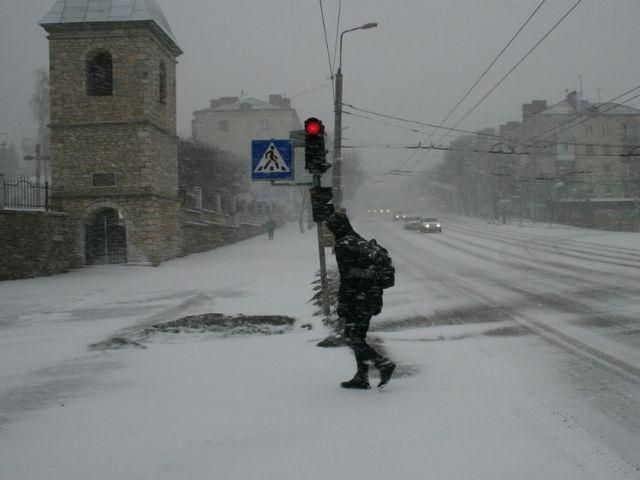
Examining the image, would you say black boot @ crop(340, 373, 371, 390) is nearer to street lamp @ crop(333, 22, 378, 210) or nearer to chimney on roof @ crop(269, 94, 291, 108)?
street lamp @ crop(333, 22, 378, 210)

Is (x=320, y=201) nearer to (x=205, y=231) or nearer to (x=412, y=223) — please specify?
(x=205, y=231)

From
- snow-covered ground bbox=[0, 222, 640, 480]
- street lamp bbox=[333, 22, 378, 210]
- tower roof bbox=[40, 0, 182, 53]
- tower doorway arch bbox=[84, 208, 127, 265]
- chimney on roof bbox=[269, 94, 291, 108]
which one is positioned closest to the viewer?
snow-covered ground bbox=[0, 222, 640, 480]

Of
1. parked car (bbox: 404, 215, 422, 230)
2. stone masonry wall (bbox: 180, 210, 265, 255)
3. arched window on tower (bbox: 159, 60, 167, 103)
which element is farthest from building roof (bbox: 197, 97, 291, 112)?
arched window on tower (bbox: 159, 60, 167, 103)

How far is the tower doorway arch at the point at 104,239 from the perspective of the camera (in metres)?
22.1

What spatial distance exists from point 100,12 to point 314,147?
57.7 feet

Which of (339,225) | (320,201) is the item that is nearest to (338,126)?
(320,201)

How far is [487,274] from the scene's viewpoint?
1600cm

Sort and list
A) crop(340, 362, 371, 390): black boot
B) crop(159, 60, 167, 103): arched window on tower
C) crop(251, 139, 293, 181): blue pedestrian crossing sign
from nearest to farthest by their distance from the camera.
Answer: crop(340, 362, 371, 390): black boot, crop(251, 139, 293, 181): blue pedestrian crossing sign, crop(159, 60, 167, 103): arched window on tower

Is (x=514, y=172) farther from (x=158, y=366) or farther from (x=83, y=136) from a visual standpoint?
(x=158, y=366)

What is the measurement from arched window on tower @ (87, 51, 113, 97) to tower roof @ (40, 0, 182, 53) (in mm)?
1397

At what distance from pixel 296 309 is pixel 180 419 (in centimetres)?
607

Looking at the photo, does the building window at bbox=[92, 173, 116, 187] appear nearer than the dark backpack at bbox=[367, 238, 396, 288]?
No

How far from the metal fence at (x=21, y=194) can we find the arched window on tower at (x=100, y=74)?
4542 millimetres

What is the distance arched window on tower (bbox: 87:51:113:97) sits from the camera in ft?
Result: 72.0
